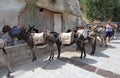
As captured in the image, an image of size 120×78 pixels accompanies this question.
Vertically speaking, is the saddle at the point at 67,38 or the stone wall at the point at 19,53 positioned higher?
the saddle at the point at 67,38

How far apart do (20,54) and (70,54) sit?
7.83ft

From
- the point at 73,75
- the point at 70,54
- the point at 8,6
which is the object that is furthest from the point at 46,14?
the point at 73,75

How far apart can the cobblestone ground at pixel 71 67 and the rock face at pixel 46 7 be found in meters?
4.70

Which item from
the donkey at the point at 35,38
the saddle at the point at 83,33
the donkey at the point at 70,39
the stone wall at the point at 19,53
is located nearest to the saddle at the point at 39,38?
the donkey at the point at 35,38

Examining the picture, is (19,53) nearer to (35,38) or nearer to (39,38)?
(35,38)

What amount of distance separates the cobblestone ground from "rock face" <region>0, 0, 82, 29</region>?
15.4ft

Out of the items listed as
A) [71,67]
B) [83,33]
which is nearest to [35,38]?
[71,67]

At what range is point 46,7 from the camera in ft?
50.6

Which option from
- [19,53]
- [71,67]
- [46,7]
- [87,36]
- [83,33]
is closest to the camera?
[71,67]

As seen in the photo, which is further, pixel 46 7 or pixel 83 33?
pixel 46 7

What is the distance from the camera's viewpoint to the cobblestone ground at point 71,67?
8.00 meters

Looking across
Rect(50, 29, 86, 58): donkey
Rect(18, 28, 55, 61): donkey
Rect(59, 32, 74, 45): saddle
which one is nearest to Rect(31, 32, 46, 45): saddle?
Rect(18, 28, 55, 61): donkey

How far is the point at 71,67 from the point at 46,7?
7.72 m

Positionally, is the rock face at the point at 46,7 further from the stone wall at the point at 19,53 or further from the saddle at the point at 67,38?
the saddle at the point at 67,38
